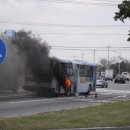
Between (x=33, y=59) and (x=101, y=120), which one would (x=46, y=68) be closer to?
(x=33, y=59)

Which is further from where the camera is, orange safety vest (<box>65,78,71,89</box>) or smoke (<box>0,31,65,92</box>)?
orange safety vest (<box>65,78,71,89</box>)

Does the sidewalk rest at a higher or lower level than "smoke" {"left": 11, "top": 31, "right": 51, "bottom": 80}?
lower

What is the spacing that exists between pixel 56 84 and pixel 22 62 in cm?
304

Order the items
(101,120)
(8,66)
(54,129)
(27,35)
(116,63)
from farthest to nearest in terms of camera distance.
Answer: (116,63)
(27,35)
(8,66)
(101,120)
(54,129)

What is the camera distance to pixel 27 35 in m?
38.6

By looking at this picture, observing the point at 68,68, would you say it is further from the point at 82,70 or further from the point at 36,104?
the point at 36,104

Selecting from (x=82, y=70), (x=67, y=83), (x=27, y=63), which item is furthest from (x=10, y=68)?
(x=82, y=70)

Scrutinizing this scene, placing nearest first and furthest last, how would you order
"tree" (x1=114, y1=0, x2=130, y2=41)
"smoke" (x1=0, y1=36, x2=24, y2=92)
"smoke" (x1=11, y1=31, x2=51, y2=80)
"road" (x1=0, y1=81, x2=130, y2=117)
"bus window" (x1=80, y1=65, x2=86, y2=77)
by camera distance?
"tree" (x1=114, y1=0, x2=130, y2=41)
"road" (x1=0, y1=81, x2=130, y2=117)
"smoke" (x1=0, y1=36, x2=24, y2=92)
"smoke" (x1=11, y1=31, x2=51, y2=80)
"bus window" (x1=80, y1=65, x2=86, y2=77)

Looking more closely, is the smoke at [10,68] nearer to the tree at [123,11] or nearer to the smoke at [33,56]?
the smoke at [33,56]

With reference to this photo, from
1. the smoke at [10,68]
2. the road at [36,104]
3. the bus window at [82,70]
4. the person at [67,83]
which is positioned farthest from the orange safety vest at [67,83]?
the smoke at [10,68]

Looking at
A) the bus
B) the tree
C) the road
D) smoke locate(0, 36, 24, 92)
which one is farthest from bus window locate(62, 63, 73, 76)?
the tree

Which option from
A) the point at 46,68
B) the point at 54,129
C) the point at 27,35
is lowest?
the point at 54,129

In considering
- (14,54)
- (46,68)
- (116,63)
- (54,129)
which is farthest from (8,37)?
(116,63)

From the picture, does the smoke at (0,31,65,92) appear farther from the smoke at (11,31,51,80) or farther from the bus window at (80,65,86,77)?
the bus window at (80,65,86,77)
